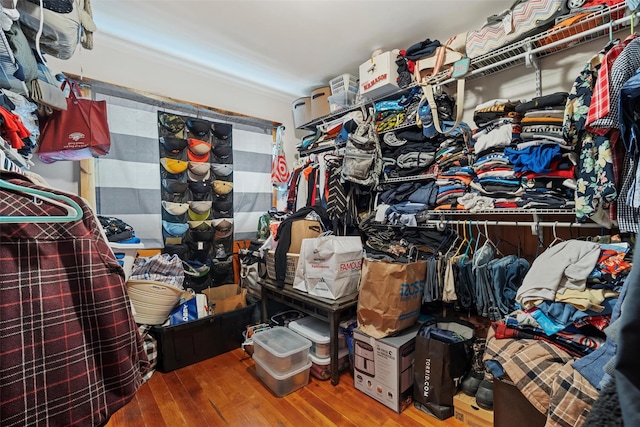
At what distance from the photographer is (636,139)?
1.03 m

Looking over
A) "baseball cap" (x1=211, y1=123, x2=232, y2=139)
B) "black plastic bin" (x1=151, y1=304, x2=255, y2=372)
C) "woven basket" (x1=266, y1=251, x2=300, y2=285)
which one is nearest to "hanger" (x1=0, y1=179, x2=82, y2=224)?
"woven basket" (x1=266, y1=251, x2=300, y2=285)

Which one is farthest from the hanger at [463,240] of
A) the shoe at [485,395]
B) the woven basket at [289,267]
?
the woven basket at [289,267]

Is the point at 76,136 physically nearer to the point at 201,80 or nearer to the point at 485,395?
the point at 201,80

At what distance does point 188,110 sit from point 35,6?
5.20 ft

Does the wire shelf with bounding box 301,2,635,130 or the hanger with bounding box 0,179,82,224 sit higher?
the wire shelf with bounding box 301,2,635,130

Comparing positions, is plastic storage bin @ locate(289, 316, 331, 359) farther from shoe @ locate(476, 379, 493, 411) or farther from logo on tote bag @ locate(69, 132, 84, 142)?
logo on tote bag @ locate(69, 132, 84, 142)

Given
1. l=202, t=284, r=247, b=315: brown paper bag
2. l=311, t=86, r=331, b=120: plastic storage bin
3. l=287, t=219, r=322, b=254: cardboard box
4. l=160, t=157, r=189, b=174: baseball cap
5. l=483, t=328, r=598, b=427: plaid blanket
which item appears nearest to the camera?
l=483, t=328, r=598, b=427: plaid blanket

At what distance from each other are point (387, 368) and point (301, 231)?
1.20 metres

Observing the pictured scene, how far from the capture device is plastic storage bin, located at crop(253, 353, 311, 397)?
72.8 inches

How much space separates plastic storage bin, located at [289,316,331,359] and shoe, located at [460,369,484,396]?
876 millimetres

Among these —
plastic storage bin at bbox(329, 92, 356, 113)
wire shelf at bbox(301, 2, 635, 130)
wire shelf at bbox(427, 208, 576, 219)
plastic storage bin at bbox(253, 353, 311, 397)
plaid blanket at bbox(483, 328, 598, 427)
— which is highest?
plastic storage bin at bbox(329, 92, 356, 113)

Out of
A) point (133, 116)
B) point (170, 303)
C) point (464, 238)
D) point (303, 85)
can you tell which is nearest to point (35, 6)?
point (133, 116)

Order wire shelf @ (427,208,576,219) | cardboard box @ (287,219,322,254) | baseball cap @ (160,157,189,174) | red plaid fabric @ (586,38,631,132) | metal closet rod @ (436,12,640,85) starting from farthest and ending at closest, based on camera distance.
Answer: baseball cap @ (160,157,189,174)
cardboard box @ (287,219,322,254)
wire shelf @ (427,208,576,219)
metal closet rod @ (436,12,640,85)
red plaid fabric @ (586,38,631,132)

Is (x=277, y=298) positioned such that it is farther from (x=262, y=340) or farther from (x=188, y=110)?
(x=188, y=110)
